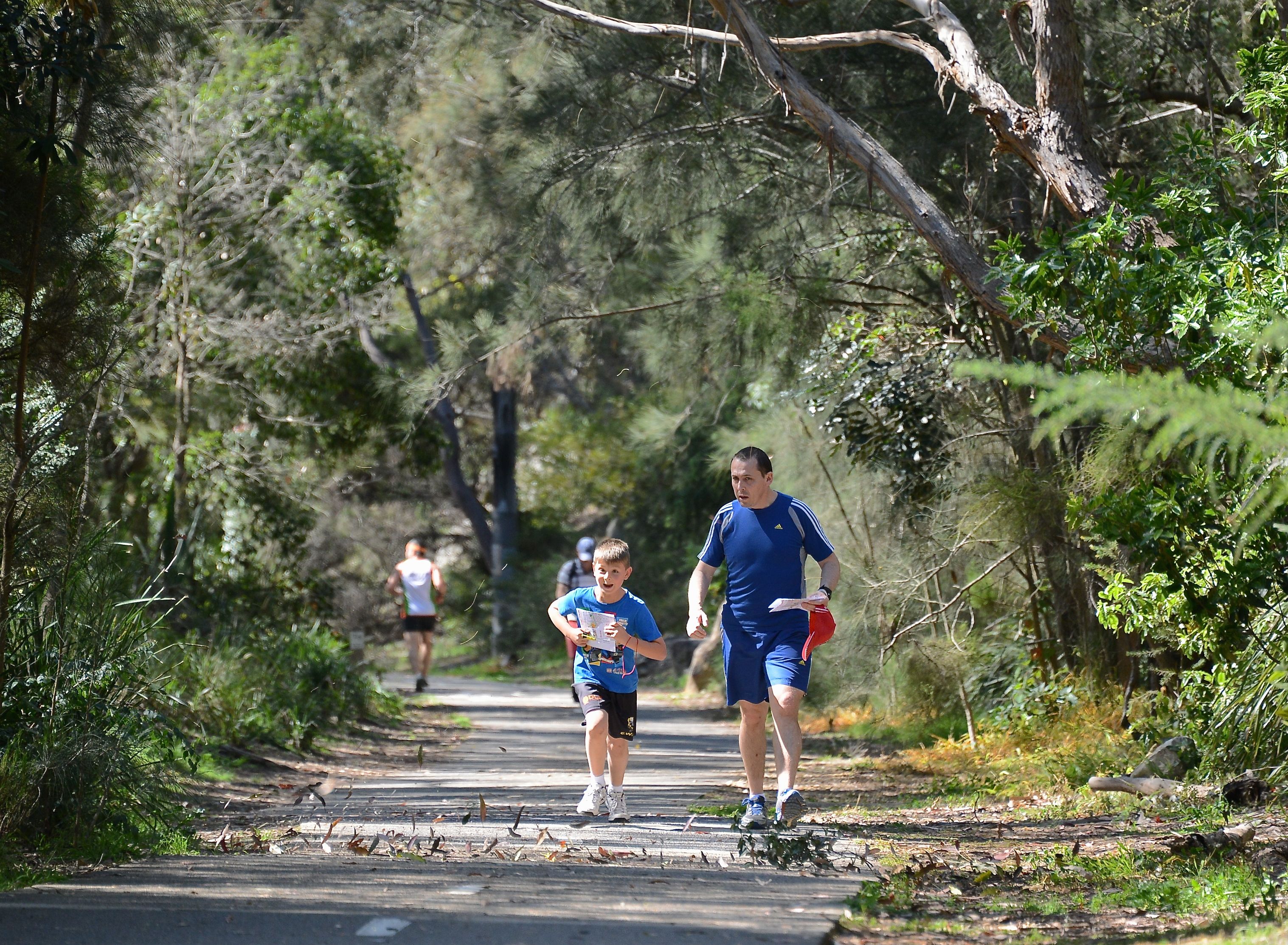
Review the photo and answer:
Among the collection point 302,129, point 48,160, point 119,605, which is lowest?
point 119,605

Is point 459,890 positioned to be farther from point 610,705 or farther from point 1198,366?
point 1198,366

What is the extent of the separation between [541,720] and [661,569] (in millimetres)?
10741

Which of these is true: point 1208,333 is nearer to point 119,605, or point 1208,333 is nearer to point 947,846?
point 947,846

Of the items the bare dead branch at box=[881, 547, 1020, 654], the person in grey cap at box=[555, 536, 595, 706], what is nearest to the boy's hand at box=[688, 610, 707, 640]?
the bare dead branch at box=[881, 547, 1020, 654]

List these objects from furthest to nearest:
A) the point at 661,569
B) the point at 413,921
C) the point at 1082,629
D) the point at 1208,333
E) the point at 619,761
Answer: the point at 661,569 → the point at 1082,629 → the point at 619,761 → the point at 1208,333 → the point at 413,921

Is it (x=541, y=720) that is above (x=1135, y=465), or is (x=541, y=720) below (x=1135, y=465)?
below

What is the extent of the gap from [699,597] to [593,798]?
3.84ft

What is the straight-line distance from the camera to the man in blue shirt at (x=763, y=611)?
6.20 metres

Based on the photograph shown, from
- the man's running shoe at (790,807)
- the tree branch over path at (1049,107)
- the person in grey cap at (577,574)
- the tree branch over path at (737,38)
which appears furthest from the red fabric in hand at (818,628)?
the person in grey cap at (577,574)

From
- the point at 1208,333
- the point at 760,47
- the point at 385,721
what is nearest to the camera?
the point at 1208,333

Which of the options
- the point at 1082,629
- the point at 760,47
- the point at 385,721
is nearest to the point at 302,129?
the point at 385,721

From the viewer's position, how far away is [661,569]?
78.3 ft

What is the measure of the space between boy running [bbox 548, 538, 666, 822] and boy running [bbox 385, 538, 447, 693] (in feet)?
28.1

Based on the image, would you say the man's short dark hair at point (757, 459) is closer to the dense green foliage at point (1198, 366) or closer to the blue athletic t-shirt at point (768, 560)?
the blue athletic t-shirt at point (768, 560)
